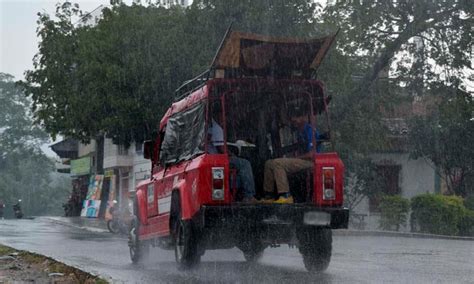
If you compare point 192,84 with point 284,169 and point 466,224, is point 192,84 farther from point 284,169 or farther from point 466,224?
point 466,224

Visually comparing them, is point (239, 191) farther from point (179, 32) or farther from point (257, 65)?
point (179, 32)

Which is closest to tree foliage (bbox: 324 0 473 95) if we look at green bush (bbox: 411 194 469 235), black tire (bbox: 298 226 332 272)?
green bush (bbox: 411 194 469 235)

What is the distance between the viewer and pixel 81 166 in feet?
185

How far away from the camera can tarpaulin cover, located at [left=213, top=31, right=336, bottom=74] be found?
1095 cm

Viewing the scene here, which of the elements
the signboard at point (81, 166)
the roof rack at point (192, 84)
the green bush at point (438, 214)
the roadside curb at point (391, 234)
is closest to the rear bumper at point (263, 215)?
the roof rack at point (192, 84)

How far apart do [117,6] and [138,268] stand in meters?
17.8

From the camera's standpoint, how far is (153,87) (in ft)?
86.0

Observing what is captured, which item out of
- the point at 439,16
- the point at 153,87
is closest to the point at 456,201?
the point at 439,16

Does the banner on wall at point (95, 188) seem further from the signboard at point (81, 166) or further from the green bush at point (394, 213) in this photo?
the green bush at point (394, 213)

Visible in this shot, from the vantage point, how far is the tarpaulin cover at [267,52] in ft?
35.9

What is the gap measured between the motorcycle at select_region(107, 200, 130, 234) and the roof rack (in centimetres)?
1346

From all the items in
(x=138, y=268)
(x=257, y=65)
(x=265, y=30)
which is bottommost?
(x=138, y=268)

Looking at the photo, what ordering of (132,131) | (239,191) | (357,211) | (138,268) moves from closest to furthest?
(239,191) → (138,268) → (132,131) → (357,211)

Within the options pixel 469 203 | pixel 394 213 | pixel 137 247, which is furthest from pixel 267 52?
pixel 469 203
